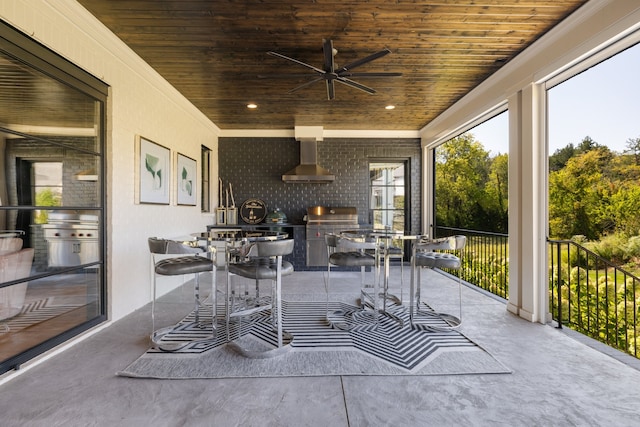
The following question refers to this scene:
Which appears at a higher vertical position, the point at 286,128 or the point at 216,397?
the point at 286,128

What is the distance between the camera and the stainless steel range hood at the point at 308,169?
6277mm

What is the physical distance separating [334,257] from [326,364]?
1.19 metres

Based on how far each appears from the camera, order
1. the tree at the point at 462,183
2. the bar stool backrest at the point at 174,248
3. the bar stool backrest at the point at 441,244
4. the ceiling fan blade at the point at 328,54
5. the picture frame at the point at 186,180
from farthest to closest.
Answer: the tree at the point at 462,183, the picture frame at the point at 186,180, the bar stool backrest at the point at 441,244, the ceiling fan blade at the point at 328,54, the bar stool backrest at the point at 174,248

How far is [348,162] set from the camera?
668 cm

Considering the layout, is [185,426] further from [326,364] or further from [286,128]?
[286,128]

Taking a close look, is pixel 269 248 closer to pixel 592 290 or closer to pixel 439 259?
pixel 439 259

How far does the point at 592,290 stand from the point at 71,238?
5.75 m

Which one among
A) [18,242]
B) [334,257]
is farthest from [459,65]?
[18,242]

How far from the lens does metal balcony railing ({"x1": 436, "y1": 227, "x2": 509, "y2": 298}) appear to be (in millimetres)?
4836

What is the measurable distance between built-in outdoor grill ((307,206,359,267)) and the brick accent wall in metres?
0.23

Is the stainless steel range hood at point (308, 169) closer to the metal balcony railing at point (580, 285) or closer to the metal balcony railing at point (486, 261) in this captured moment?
the metal balcony railing at point (580, 285)

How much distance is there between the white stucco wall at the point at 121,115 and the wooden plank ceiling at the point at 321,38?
0.56 feet

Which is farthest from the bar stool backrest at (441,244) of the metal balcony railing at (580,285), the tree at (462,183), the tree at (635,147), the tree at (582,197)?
the tree at (462,183)

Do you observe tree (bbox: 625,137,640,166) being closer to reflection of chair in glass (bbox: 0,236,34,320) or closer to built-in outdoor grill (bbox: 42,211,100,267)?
built-in outdoor grill (bbox: 42,211,100,267)
